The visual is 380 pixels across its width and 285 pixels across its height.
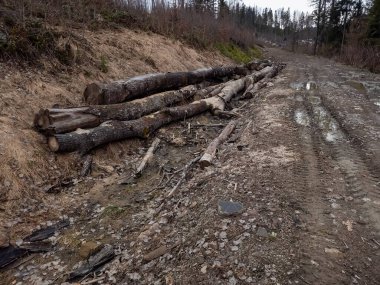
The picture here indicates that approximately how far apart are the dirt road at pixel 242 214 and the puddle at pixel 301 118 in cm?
29

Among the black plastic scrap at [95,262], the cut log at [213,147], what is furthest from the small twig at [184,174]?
the black plastic scrap at [95,262]

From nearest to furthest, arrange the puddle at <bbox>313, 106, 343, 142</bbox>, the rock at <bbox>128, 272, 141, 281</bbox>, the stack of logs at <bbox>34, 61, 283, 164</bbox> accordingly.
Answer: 1. the rock at <bbox>128, 272, 141, 281</bbox>
2. the stack of logs at <bbox>34, 61, 283, 164</bbox>
3. the puddle at <bbox>313, 106, 343, 142</bbox>

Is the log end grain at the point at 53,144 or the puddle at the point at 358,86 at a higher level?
the log end grain at the point at 53,144

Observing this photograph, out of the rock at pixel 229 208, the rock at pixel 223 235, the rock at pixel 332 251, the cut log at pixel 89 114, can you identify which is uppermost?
the cut log at pixel 89 114

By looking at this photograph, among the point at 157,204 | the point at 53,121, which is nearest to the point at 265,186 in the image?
the point at 157,204

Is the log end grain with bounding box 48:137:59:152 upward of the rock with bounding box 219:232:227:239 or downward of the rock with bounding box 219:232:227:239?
upward

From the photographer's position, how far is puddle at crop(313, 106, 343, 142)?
7539 millimetres

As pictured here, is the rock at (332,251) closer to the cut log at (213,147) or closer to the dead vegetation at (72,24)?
the cut log at (213,147)

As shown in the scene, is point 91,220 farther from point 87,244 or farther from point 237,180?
point 237,180

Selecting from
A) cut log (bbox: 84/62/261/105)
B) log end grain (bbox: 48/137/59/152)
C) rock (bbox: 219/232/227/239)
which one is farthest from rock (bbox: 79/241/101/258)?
cut log (bbox: 84/62/261/105)

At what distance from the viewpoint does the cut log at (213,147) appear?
648 cm

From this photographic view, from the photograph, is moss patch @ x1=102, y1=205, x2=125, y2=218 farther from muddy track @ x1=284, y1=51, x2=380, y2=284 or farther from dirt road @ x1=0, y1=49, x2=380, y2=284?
muddy track @ x1=284, y1=51, x2=380, y2=284

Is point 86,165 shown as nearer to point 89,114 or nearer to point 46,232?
point 89,114

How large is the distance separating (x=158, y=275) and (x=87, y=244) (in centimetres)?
134
